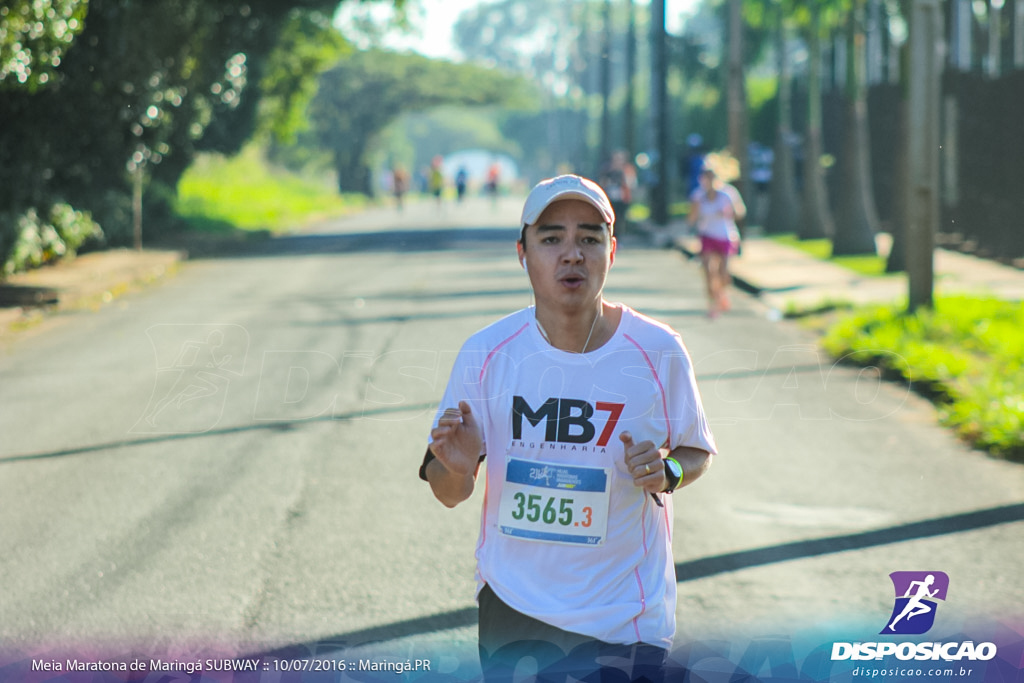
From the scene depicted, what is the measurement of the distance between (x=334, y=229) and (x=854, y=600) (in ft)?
117

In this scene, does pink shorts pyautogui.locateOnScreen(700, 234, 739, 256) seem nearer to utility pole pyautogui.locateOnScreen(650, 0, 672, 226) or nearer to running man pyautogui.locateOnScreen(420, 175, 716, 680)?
running man pyautogui.locateOnScreen(420, 175, 716, 680)

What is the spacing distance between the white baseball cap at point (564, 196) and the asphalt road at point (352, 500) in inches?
99.4

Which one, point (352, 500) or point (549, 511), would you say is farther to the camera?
point (352, 500)

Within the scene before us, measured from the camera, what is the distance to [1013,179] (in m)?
21.9

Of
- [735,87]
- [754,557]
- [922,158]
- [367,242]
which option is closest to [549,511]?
[754,557]

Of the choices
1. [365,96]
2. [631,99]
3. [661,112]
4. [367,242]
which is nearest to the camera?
[367,242]

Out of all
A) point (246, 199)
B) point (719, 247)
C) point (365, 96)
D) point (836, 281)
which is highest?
point (365, 96)

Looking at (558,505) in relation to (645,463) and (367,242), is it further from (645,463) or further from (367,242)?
(367,242)

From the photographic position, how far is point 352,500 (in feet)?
25.9

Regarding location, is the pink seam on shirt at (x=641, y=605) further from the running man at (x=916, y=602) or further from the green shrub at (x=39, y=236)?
the green shrub at (x=39, y=236)

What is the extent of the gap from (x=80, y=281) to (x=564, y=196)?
18.1 m

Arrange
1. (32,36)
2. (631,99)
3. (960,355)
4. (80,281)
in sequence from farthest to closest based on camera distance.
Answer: (631,99)
(80,281)
(32,36)
(960,355)

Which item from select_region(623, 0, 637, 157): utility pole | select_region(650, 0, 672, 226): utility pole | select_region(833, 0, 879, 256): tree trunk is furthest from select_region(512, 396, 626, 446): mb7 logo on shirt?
select_region(623, 0, 637, 157): utility pole

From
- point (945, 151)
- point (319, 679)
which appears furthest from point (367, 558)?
point (945, 151)
